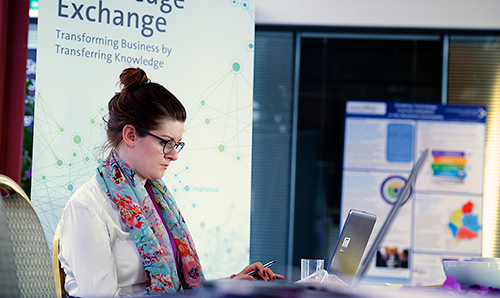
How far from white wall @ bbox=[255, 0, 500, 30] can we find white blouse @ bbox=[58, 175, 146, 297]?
2999mm

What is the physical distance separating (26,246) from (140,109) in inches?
27.3

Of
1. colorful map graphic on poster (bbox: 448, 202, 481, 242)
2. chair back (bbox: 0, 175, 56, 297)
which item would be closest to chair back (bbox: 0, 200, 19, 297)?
chair back (bbox: 0, 175, 56, 297)

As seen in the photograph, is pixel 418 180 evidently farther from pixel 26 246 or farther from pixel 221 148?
pixel 26 246

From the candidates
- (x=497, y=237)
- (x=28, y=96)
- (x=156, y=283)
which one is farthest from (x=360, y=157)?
(x=156, y=283)

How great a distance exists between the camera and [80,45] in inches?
126

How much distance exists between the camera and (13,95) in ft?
9.96

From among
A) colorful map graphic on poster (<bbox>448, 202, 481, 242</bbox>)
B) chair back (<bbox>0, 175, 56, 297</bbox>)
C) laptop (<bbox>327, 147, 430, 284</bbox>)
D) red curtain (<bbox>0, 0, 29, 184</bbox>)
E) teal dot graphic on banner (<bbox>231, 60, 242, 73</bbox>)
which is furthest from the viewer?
colorful map graphic on poster (<bbox>448, 202, 481, 242</bbox>)

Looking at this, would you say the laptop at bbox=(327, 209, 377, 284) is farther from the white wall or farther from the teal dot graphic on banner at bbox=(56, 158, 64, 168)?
the white wall

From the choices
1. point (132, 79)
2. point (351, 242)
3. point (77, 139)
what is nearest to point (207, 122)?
point (77, 139)

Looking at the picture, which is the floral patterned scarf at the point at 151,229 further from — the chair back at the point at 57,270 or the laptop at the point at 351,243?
the laptop at the point at 351,243

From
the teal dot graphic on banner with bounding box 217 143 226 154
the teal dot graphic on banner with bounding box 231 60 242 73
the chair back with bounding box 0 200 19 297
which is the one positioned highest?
the teal dot graphic on banner with bounding box 231 60 242 73

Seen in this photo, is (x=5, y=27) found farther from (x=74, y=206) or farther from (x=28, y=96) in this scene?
(x=74, y=206)

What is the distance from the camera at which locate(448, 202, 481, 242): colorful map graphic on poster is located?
14.8ft

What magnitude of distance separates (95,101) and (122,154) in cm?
120
